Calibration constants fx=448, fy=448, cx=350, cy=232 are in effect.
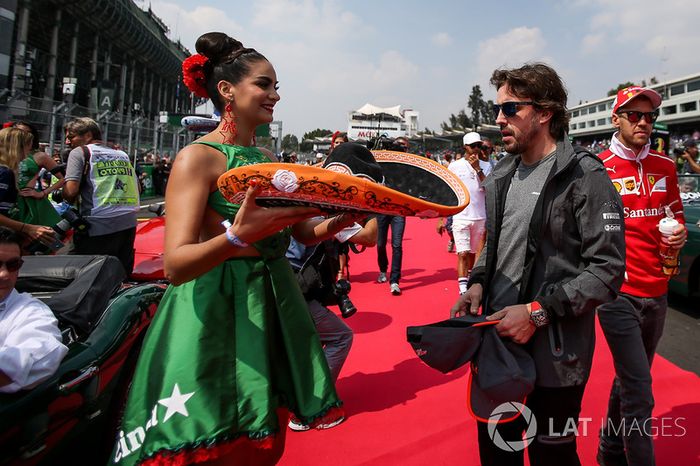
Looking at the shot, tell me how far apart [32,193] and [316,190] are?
4.52 m

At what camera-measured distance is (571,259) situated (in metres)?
1.79

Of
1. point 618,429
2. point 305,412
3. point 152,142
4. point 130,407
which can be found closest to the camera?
point 130,407

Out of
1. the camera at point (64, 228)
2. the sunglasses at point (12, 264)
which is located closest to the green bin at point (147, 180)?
the camera at point (64, 228)

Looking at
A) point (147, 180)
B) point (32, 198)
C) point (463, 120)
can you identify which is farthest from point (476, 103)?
point (32, 198)

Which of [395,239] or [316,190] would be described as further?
[395,239]

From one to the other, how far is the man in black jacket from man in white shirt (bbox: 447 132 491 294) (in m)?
3.47

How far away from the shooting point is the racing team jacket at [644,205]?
2.42m

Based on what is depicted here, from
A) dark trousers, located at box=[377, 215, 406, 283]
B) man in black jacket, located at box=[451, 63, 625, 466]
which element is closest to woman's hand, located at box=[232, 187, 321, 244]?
man in black jacket, located at box=[451, 63, 625, 466]

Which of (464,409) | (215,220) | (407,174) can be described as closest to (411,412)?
(464,409)

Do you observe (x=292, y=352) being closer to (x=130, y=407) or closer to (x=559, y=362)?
(x=130, y=407)

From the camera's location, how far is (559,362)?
1.75 meters

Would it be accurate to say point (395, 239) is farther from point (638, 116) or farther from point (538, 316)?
point (538, 316)

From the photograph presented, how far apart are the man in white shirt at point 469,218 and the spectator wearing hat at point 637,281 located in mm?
2835

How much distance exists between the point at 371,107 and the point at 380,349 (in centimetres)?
6448
